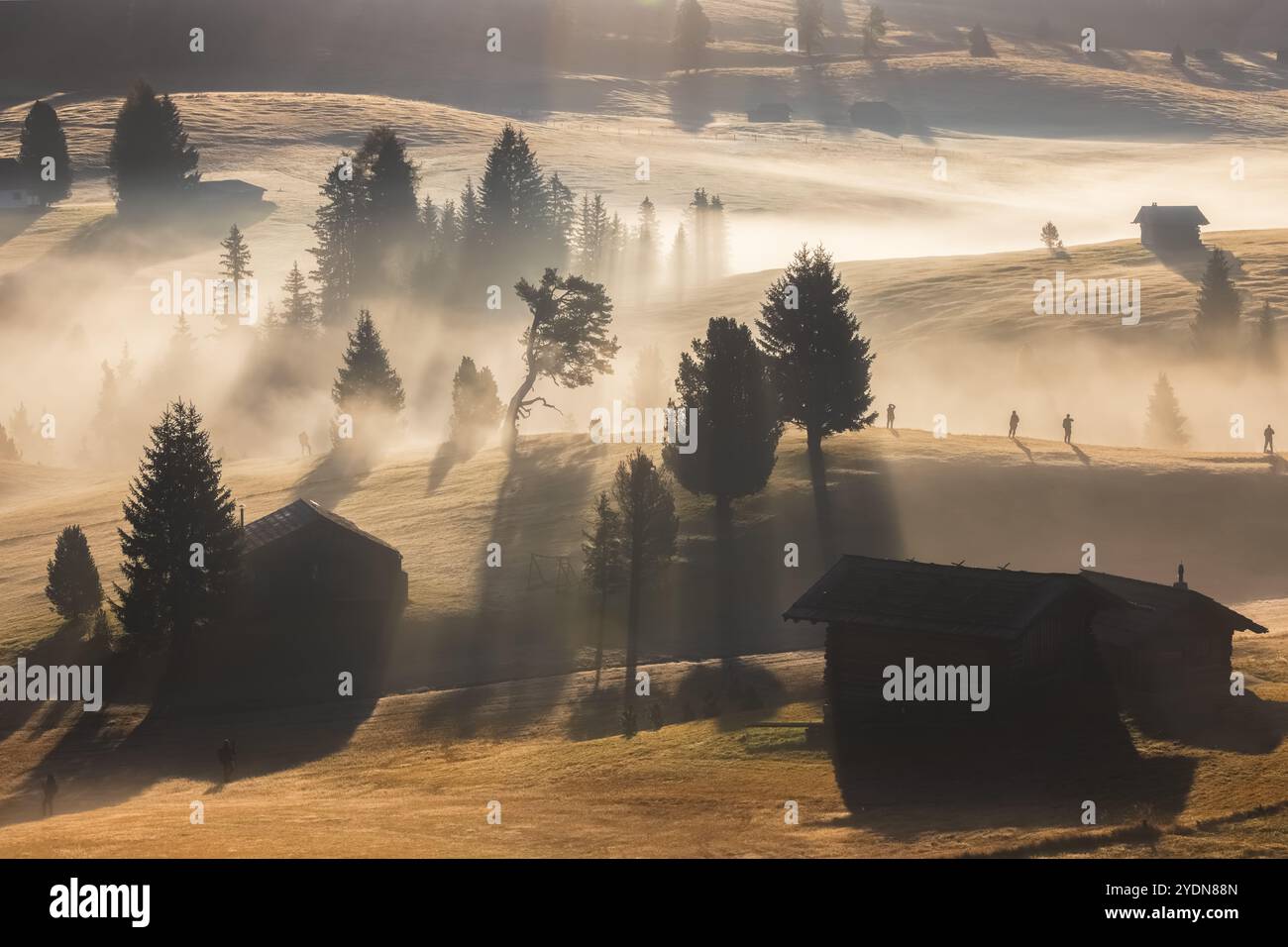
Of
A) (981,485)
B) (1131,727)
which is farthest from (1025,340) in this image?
(1131,727)

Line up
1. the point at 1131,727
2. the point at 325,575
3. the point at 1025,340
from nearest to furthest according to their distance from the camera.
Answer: the point at 1131,727, the point at 325,575, the point at 1025,340

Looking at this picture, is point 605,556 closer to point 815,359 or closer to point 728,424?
point 728,424

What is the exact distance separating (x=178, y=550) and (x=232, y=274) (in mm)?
97688

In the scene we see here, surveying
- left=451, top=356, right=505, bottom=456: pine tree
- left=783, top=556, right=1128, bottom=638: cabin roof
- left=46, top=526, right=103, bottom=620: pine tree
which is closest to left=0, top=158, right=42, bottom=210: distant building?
left=451, top=356, right=505, bottom=456: pine tree

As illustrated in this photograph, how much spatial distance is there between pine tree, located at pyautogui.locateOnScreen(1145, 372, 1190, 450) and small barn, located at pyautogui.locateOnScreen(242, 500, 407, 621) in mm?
53223

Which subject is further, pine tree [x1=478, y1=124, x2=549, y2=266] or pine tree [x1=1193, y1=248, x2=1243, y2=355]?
pine tree [x1=478, y1=124, x2=549, y2=266]

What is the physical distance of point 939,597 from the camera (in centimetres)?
4862

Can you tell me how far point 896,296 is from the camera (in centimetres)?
15125

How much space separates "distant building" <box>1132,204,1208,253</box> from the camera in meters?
147

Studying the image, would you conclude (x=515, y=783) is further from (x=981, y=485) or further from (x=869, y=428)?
(x=869, y=428)

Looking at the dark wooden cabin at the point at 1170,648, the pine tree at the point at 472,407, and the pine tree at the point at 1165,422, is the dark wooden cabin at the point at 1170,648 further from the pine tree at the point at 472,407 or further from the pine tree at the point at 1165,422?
the pine tree at the point at 472,407

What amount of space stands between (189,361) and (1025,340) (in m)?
75.7

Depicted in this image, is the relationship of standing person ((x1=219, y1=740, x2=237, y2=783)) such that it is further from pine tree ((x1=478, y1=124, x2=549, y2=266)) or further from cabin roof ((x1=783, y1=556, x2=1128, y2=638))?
pine tree ((x1=478, y1=124, x2=549, y2=266))

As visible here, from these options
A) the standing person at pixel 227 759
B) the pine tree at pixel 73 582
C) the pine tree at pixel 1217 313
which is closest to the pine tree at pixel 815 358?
the pine tree at pixel 73 582
